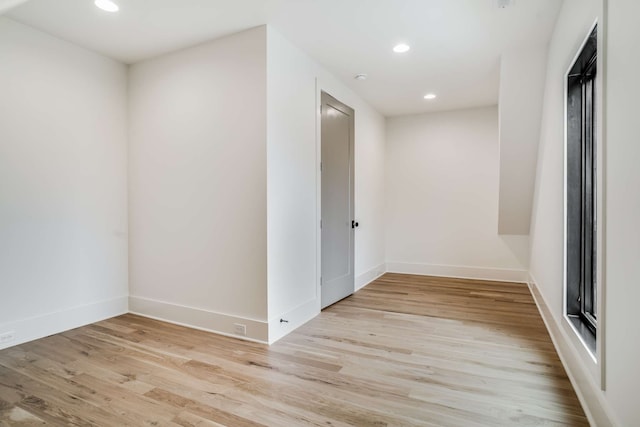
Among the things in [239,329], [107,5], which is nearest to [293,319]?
[239,329]

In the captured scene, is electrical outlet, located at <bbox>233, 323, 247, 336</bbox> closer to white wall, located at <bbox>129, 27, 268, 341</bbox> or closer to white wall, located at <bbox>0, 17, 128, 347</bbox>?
white wall, located at <bbox>129, 27, 268, 341</bbox>

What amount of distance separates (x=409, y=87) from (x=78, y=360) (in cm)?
455

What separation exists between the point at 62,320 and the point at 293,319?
7.12ft

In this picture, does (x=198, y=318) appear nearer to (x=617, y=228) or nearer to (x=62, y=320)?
(x=62, y=320)

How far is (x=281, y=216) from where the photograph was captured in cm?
323

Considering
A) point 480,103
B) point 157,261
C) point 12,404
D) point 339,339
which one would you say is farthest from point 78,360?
point 480,103

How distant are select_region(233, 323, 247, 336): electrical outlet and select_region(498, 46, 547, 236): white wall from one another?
3.34m

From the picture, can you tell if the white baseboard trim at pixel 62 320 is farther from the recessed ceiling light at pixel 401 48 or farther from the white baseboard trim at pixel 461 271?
the white baseboard trim at pixel 461 271

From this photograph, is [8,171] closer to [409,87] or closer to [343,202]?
[343,202]

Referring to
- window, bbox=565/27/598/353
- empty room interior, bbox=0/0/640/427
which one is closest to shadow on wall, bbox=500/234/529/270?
Result: empty room interior, bbox=0/0/640/427

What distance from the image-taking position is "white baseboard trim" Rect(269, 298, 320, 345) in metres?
3.07

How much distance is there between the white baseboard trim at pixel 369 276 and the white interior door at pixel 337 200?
30 cm

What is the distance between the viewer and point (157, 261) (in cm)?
369

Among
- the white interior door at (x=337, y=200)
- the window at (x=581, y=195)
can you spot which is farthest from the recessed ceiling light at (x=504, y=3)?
the white interior door at (x=337, y=200)
